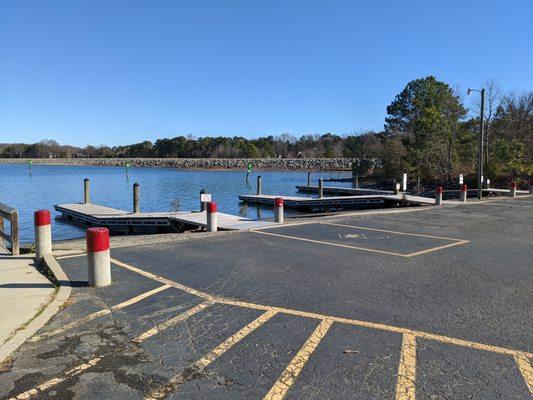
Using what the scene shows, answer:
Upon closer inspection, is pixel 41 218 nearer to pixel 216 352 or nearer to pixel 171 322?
pixel 171 322

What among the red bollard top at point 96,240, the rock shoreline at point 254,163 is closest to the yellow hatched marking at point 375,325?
the red bollard top at point 96,240

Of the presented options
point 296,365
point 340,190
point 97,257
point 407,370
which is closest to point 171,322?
point 296,365

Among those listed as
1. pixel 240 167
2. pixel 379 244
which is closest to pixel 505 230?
pixel 379 244

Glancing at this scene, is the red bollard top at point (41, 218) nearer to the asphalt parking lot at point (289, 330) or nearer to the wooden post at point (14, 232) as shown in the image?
the asphalt parking lot at point (289, 330)

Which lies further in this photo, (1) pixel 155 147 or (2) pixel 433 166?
(1) pixel 155 147

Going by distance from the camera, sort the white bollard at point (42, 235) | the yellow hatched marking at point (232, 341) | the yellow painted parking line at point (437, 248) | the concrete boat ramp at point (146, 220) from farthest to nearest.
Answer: the concrete boat ramp at point (146, 220)
the yellow painted parking line at point (437, 248)
the white bollard at point (42, 235)
the yellow hatched marking at point (232, 341)

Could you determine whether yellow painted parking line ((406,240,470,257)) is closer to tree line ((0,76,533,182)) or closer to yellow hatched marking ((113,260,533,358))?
yellow hatched marking ((113,260,533,358))

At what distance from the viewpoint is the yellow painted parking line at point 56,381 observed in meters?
3.36

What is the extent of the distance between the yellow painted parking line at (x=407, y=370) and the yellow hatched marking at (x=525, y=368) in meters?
0.86

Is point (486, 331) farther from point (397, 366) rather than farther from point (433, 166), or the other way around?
point (433, 166)

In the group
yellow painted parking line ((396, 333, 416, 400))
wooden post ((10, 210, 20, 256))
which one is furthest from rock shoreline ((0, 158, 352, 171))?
yellow painted parking line ((396, 333, 416, 400))

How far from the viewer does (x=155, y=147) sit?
17075cm

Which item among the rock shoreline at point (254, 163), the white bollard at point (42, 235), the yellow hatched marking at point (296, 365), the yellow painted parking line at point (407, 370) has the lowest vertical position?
the yellow hatched marking at point (296, 365)

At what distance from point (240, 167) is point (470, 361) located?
5045 inches
